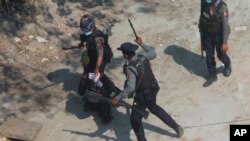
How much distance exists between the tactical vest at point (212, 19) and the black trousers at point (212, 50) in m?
0.15

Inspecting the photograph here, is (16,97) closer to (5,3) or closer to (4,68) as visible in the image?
(4,68)

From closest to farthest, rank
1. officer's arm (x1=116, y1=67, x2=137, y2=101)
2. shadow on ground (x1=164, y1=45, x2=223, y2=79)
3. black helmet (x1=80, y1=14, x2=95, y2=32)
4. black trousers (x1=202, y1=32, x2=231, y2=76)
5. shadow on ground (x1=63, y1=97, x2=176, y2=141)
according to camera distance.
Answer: officer's arm (x1=116, y1=67, x2=137, y2=101), black helmet (x1=80, y1=14, x2=95, y2=32), shadow on ground (x1=63, y1=97, x2=176, y2=141), black trousers (x1=202, y1=32, x2=231, y2=76), shadow on ground (x1=164, y1=45, x2=223, y2=79)

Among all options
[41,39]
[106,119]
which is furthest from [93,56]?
[41,39]

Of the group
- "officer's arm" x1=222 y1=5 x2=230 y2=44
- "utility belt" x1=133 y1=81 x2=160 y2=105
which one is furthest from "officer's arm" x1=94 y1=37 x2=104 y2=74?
"officer's arm" x1=222 y1=5 x2=230 y2=44

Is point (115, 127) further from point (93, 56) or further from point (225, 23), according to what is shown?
point (225, 23)

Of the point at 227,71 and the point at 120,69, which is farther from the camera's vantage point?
the point at 120,69

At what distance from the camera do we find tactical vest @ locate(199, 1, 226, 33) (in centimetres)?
834

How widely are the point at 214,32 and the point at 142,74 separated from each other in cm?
197

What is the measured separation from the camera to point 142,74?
23.4 feet

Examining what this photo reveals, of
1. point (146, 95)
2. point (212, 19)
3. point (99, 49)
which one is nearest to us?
point (146, 95)

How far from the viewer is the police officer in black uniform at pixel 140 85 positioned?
705 cm

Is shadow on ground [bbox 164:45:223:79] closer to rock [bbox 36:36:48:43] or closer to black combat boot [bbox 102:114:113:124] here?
black combat boot [bbox 102:114:113:124]

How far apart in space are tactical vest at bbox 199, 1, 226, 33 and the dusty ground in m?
1.07

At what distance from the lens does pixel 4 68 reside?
9742 millimetres
